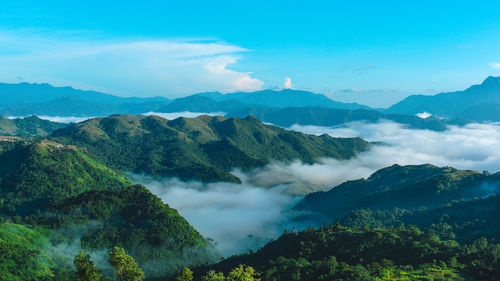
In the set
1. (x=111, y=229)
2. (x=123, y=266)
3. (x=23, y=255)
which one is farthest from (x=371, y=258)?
(x=23, y=255)

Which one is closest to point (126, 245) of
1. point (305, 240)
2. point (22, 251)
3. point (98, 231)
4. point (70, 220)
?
point (98, 231)

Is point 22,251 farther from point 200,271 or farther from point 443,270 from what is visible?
point 443,270

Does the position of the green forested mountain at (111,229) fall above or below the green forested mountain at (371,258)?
above

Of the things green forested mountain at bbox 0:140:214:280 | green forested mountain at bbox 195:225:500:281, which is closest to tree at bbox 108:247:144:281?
green forested mountain at bbox 195:225:500:281

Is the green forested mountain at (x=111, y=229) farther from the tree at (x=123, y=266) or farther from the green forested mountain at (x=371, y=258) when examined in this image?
the tree at (x=123, y=266)

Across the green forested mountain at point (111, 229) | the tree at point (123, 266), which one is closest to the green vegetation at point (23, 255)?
the green forested mountain at point (111, 229)
